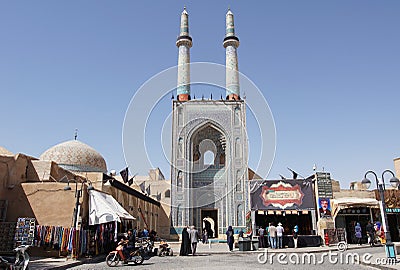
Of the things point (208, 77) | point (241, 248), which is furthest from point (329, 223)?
point (208, 77)

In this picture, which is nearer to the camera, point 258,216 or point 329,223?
point 329,223

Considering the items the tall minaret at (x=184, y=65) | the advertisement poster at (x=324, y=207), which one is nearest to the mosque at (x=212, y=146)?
the tall minaret at (x=184, y=65)

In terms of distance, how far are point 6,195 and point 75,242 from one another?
2984 millimetres

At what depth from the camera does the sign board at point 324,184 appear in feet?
51.8

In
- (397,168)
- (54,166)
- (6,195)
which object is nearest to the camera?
(6,195)

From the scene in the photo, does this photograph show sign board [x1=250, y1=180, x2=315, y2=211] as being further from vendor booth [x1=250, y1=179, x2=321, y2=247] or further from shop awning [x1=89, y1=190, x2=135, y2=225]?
shop awning [x1=89, y1=190, x2=135, y2=225]

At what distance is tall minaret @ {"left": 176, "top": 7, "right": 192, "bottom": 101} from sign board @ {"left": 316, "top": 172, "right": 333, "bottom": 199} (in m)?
11.7

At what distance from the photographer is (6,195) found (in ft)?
34.9

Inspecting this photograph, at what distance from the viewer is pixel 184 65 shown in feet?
82.1

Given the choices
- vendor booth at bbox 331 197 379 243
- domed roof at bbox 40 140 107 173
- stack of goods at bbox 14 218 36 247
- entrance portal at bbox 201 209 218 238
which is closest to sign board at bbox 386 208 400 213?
vendor booth at bbox 331 197 379 243

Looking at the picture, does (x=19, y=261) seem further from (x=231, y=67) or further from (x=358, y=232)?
(x=231, y=67)

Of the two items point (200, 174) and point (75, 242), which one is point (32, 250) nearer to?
point (75, 242)

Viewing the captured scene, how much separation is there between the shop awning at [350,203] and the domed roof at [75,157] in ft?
47.4

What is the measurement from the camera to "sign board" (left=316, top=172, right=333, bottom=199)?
15781mm
